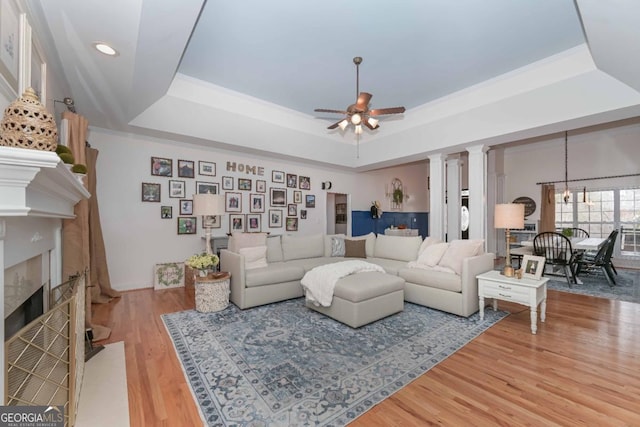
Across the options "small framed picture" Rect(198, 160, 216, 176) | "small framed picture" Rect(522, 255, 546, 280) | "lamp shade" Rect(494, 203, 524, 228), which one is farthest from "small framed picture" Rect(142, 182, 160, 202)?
"small framed picture" Rect(522, 255, 546, 280)

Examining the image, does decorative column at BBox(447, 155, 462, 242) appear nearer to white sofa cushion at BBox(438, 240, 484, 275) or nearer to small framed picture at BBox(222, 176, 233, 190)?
white sofa cushion at BBox(438, 240, 484, 275)

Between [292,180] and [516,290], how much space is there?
4.81 meters

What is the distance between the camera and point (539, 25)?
3150 mm

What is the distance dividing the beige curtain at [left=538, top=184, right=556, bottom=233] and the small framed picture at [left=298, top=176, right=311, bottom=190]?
645 centimetres

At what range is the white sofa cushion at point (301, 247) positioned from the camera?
4.61 metres

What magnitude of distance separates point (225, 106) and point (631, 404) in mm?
5755

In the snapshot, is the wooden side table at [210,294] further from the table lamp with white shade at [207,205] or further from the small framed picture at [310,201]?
the small framed picture at [310,201]

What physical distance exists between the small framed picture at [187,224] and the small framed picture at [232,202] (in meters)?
0.64

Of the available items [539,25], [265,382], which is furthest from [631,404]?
[539,25]

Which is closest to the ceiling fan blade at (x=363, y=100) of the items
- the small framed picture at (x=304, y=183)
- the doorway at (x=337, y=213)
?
the small framed picture at (x=304, y=183)

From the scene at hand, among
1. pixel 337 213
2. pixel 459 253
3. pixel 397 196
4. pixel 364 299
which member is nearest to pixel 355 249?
pixel 459 253

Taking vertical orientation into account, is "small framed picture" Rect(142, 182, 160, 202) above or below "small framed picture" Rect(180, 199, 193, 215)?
above

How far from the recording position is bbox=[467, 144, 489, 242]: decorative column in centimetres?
512

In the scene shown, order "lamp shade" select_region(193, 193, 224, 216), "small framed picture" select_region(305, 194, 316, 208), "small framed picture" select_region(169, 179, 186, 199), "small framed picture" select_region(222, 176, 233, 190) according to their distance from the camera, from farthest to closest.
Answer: "small framed picture" select_region(305, 194, 316, 208)
"small framed picture" select_region(222, 176, 233, 190)
"small framed picture" select_region(169, 179, 186, 199)
"lamp shade" select_region(193, 193, 224, 216)
